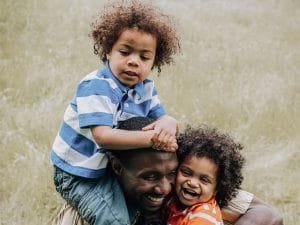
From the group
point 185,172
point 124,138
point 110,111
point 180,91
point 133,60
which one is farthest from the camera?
point 180,91

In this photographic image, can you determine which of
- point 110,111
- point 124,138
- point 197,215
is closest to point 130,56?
point 110,111

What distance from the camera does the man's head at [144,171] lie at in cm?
255

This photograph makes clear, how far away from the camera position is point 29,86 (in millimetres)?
6555

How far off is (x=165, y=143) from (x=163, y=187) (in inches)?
9.2

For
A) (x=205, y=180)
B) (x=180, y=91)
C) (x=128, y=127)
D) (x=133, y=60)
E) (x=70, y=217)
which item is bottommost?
(x=180, y=91)

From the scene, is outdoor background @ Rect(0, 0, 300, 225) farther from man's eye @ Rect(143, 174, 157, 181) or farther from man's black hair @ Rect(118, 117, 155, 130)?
man's eye @ Rect(143, 174, 157, 181)

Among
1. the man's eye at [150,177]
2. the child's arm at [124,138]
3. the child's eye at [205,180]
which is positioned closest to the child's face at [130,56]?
the child's arm at [124,138]

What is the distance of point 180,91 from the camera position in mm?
6859

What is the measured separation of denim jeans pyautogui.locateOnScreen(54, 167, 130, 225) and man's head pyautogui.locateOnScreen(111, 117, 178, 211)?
0.23 ft

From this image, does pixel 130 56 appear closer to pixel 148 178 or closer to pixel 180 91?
pixel 148 178

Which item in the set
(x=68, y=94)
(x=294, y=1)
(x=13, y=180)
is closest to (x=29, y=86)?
(x=68, y=94)

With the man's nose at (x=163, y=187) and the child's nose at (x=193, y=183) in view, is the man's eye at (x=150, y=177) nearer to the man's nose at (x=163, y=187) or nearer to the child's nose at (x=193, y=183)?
the man's nose at (x=163, y=187)

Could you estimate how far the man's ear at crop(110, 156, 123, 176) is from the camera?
262 cm

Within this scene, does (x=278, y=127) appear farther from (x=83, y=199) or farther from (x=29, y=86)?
(x=83, y=199)
